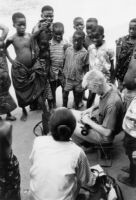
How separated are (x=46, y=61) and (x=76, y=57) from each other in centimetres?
48

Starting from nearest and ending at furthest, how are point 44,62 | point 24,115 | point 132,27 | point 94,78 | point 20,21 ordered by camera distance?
point 94,78, point 132,27, point 20,21, point 44,62, point 24,115

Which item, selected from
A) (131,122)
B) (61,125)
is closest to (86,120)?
(131,122)

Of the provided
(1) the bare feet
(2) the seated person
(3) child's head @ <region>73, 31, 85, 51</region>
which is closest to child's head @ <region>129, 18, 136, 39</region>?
(3) child's head @ <region>73, 31, 85, 51</region>

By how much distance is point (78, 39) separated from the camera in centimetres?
440

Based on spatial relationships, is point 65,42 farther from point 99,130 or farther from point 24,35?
point 99,130

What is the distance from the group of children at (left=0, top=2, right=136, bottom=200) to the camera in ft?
14.4

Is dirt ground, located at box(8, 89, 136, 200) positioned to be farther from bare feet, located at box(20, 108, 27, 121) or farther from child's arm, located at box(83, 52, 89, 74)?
child's arm, located at box(83, 52, 89, 74)

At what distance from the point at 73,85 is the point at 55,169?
257cm

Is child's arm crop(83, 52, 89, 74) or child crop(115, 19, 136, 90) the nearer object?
child crop(115, 19, 136, 90)

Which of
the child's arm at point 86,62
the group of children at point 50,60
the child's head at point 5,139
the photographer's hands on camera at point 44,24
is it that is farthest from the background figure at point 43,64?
the child's head at point 5,139

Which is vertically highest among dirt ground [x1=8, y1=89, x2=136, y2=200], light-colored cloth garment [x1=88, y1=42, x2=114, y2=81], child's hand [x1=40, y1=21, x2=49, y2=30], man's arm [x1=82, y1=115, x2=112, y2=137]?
child's hand [x1=40, y1=21, x2=49, y2=30]

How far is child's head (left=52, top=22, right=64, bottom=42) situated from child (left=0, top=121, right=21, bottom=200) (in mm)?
2415

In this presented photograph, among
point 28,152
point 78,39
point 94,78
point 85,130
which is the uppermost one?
point 78,39

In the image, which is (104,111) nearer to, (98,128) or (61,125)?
(98,128)
